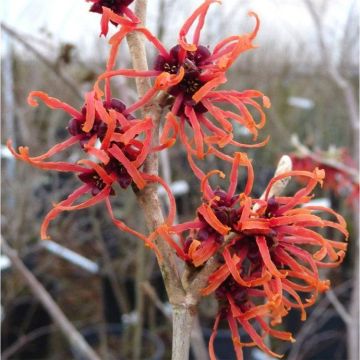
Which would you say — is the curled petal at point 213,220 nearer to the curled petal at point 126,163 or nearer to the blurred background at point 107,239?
the curled petal at point 126,163

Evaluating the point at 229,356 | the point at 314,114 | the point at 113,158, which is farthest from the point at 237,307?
the point at 314,114

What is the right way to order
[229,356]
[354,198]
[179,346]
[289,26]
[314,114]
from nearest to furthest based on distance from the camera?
1. [179,346]
2. [354,198]
3. [229,356]
4. [289,26]
5. [314,114]

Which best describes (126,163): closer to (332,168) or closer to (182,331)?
(182,331)

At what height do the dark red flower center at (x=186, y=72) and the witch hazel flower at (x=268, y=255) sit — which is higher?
the dark red flower center at (x=186, y=72)

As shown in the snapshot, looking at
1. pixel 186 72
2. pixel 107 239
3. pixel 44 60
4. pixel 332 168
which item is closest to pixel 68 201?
pixel 186 72

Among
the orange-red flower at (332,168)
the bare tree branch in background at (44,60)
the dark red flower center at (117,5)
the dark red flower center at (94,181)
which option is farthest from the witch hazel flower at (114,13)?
the orange-red flower at (332,168)

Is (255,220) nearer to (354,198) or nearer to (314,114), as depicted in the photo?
(354,198)

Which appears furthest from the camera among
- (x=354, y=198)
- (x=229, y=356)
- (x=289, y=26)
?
(x=289, y=26)

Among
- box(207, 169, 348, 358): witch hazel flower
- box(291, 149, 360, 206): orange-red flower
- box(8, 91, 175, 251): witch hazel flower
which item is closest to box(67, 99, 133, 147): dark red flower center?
box(8, 91, 175, 251): witch hazel flower
